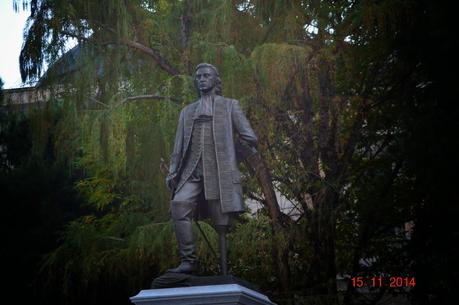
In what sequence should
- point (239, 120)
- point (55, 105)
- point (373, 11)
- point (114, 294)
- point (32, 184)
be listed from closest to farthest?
1. point (239, 120)
2. point (373, 11)
3. point (55, 105)
4. point (114, 294)
5. point (32, 184)

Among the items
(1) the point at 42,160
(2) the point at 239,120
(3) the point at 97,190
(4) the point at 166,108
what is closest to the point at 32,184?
(1) the point at 42,160

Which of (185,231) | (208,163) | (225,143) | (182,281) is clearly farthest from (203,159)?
(182,281)

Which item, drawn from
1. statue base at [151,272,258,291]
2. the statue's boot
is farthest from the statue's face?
statue base at [151,272,258,291]

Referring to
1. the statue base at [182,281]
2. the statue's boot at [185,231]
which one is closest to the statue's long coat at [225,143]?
the statue's boot at [185,231]

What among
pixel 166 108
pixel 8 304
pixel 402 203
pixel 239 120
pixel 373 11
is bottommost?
pixel 8 304

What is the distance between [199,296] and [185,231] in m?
0.72

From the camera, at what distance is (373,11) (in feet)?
38.1

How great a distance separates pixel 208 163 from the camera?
25.7 feet

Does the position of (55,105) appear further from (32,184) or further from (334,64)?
(32,184)

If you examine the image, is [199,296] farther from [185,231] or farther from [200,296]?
[185,231]

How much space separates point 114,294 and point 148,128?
138 inches

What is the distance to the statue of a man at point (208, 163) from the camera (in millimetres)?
7695

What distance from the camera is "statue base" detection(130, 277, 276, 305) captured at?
7105 millimetres

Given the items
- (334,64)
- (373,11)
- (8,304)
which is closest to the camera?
(373,11)
